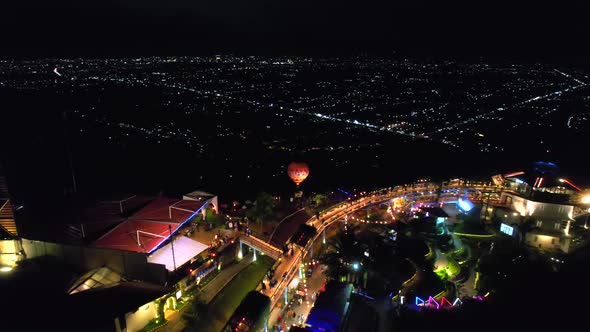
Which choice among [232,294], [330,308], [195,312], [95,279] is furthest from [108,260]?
[330,308]

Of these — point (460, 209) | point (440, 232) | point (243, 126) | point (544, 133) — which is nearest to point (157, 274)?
point (440, 232)

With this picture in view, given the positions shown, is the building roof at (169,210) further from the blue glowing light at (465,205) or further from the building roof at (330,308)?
the blue glowing light at (465,205)

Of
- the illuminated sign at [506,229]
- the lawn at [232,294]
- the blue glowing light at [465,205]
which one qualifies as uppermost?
the blue glowing light at [465,205]

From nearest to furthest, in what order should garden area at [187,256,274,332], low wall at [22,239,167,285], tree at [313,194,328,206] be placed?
garden area at [187,256,274,332]
low wall at [22,239,167,285]
tree at [313,194,328,206]

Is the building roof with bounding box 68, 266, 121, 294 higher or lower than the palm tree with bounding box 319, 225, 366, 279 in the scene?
higher

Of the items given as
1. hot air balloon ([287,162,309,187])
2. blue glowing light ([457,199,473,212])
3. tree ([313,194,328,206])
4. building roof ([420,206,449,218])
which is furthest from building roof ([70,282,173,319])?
blue glowing light ([457,199,473,212])

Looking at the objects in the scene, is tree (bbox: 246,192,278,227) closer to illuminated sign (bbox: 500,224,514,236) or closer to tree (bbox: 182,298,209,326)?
tree (bbox: 182,298,209,326)

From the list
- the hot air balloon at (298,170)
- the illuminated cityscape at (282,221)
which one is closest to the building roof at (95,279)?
the illuminated cityscape at (282,221)
